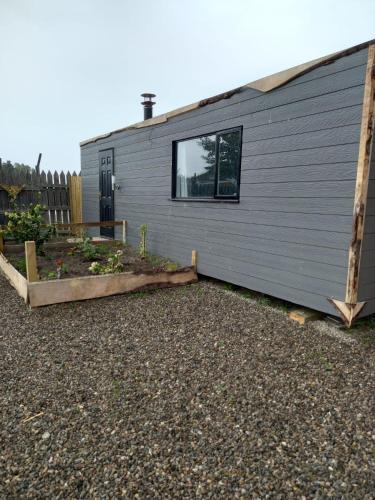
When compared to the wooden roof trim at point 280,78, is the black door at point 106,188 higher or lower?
lower

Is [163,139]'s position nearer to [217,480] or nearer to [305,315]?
[305,315]

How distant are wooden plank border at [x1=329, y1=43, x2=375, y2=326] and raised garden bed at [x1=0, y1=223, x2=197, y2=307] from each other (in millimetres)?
2276

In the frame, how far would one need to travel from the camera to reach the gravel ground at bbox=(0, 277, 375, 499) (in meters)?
1.56

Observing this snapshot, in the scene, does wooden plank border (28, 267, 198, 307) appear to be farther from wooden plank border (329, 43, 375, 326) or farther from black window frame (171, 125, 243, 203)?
wooden plank border (329, 43, 375, 326)

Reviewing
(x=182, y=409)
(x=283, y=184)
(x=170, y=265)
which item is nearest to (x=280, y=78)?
(x=283, y=184)

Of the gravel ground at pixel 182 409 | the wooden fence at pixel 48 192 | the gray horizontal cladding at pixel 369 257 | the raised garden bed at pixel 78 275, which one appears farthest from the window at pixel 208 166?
the wooden fence at pixel 48 192

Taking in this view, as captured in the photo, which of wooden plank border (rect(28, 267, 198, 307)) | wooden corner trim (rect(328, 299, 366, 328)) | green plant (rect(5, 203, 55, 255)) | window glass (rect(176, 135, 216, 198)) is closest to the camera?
wooden corner trim (rect(328, 299, 366, 328))

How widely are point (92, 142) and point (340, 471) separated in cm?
850

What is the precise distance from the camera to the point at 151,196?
6359mm

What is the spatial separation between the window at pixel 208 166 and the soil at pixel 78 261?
124 centimetres

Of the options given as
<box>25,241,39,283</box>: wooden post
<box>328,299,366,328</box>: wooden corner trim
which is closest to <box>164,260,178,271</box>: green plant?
<box>25,241,39,283</box>: wooden post

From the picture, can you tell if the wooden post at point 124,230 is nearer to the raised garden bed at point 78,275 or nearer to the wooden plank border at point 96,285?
the raised garden bed at point 78,275

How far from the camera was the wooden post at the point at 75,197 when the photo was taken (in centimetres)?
961

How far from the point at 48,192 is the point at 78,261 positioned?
4437 mm
